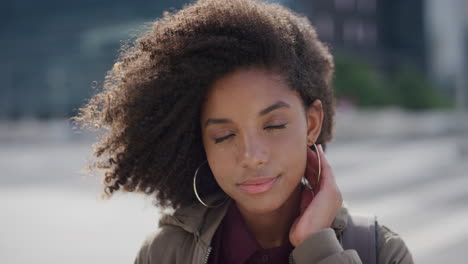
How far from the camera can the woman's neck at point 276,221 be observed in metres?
2.27

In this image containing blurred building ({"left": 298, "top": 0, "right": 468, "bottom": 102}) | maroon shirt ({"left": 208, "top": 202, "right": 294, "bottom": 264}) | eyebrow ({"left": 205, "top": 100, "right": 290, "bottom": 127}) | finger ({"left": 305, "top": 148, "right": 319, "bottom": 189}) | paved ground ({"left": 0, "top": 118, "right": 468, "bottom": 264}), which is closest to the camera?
eyebrow ({"left": 205, "top": 100, "right": 290, "bottom": 127})

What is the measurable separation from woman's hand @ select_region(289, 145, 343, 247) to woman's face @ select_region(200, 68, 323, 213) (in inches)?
4.0

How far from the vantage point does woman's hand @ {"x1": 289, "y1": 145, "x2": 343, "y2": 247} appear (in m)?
2.03

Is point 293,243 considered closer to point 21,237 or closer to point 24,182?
point 21,237

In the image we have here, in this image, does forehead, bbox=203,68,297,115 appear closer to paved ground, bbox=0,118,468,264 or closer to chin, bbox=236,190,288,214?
chin, bbox=236,190,288,214

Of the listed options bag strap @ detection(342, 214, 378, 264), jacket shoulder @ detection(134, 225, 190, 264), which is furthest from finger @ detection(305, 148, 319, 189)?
jacket shoulder @ detection(134, 225, 190, 264)

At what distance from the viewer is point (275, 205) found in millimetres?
2086

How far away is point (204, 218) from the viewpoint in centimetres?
222

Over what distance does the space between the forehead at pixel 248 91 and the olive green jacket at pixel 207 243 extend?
427 mm

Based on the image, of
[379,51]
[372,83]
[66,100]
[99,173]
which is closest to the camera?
[99,173]

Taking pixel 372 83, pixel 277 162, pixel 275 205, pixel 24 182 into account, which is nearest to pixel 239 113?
pixel 277 162

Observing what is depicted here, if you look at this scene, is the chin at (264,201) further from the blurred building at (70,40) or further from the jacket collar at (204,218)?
the blurred building at (70,40)

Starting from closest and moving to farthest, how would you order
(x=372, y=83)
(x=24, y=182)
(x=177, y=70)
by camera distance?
(x=177, y=70) → (x=24, y=182) → (x=372, y=83)

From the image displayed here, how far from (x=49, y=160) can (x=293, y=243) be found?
54.0ft
